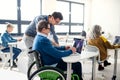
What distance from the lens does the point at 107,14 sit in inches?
305

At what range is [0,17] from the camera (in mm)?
5953

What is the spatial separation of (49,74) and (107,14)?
600 centimetres

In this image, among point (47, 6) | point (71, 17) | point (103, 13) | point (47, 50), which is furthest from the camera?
point (71, 17)

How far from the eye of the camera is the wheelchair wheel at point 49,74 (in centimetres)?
221

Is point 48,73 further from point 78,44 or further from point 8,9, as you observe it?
point 8,9

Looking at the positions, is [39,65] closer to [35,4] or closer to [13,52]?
[13,52]

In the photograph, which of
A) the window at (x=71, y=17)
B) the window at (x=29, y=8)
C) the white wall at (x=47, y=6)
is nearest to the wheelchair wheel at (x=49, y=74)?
the window at (x=29, y=8)

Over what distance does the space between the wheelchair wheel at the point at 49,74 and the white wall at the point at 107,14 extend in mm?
5581

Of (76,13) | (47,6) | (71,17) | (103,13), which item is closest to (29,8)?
(47,6)

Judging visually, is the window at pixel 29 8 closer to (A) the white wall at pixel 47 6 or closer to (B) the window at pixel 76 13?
(A) the white wall at pixel 47 6

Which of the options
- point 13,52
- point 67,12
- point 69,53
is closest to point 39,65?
point 69,53

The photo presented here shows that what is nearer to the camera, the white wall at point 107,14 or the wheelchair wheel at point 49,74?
the wheelchair wheel at point 49,74

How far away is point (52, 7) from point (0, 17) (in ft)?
6.03

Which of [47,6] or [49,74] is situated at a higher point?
[47,6]
